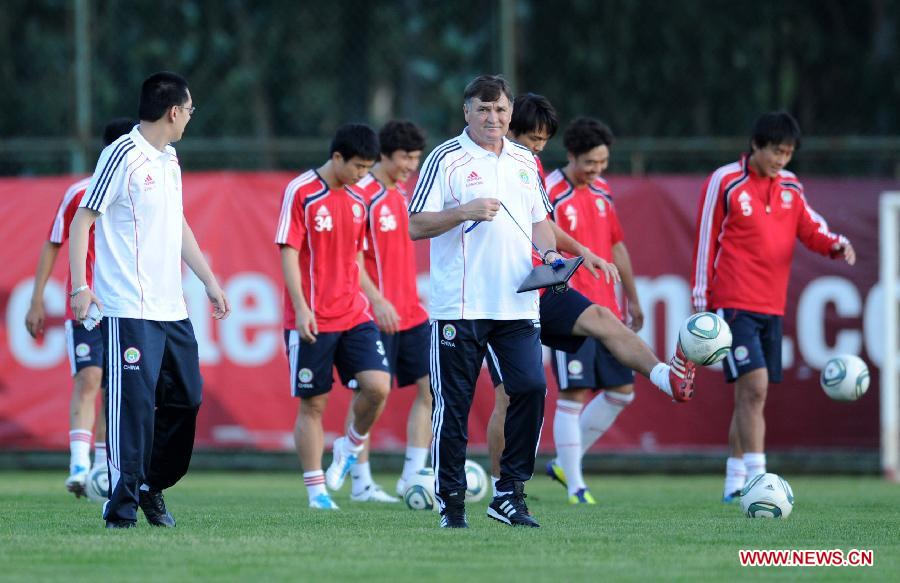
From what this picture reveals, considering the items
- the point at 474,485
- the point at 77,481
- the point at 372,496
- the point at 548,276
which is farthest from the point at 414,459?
the point at 548,276

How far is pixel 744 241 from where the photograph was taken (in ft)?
34.5

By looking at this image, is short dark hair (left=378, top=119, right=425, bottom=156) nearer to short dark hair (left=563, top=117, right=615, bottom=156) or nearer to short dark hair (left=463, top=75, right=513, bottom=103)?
short dark hair (left=563, top=117, right=615, bottom=156)

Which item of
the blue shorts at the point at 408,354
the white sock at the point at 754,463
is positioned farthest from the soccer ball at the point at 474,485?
the white sock at the point at 754,463

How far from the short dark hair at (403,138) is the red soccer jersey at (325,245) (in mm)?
1053

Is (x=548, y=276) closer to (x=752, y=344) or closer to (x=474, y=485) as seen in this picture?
(x=474, y=485)

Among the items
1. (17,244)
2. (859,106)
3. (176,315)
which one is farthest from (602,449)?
(176,315)

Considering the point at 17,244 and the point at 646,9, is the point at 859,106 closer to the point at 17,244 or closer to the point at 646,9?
the point at 646,9

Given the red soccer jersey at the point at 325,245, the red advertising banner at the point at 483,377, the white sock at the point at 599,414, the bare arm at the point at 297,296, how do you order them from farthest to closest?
the red advertising banner at the point at 483,377
the white sock at the point at 599,414
the red soccer jersey at the point at 325,245
the bare arm at the point at 297,296

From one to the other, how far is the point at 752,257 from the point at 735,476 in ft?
4.84

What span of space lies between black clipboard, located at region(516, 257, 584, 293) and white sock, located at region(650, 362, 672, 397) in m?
0.89

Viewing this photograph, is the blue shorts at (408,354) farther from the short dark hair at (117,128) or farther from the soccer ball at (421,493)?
the short dark hair at (117,128)

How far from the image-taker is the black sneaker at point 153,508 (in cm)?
781

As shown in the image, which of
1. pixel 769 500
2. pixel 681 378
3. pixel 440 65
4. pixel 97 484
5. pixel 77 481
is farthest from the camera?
pixel 440 65

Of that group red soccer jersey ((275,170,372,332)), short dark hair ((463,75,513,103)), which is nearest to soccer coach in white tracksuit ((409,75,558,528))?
short dark hair ((463,75,513,103))
